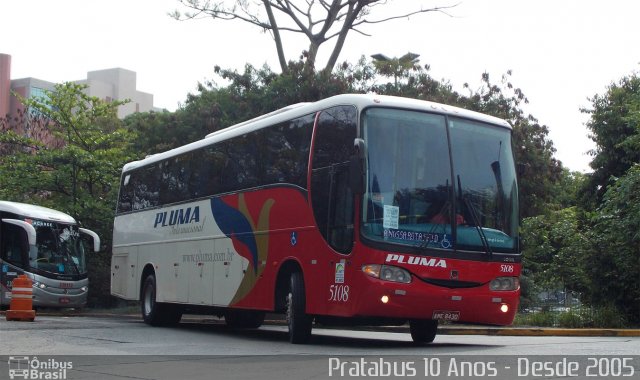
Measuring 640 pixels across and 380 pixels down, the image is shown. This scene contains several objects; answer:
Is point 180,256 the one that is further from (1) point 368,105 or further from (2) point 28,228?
(2) point 28,228

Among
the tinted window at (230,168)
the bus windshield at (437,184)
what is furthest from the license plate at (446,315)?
the tinted window at (230,168)

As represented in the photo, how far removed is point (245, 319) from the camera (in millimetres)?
19719

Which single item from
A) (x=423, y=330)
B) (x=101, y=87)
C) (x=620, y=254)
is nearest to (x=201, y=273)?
(x=423, y=330)

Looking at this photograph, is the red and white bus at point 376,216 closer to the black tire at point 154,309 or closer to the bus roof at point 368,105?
the bus roof at point 368,105

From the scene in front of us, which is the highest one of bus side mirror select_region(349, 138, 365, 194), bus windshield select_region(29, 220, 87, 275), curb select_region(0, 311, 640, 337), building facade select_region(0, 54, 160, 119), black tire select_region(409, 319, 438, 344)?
building facade select_region(0, 54, 160, 119)

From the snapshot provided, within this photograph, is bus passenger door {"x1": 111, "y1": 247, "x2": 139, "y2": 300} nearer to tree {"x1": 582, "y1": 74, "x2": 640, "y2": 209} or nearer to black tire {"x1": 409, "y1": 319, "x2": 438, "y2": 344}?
black tire {"x1": 409, "y1": 319, "x2": 438, "y2": 344}

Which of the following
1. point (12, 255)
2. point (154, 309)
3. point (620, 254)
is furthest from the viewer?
point (12, 255)

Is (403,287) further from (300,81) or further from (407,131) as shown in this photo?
(300,81)

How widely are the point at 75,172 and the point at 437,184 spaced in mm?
22683

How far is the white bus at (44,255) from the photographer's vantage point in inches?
1113

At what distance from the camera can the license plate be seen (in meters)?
12.7

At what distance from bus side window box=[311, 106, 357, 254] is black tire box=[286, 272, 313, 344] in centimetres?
110

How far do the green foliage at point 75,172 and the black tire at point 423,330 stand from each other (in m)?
19.9

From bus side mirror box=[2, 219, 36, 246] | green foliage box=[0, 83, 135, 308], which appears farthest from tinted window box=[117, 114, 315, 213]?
green foliage box=[0, 83, 135, 308]
